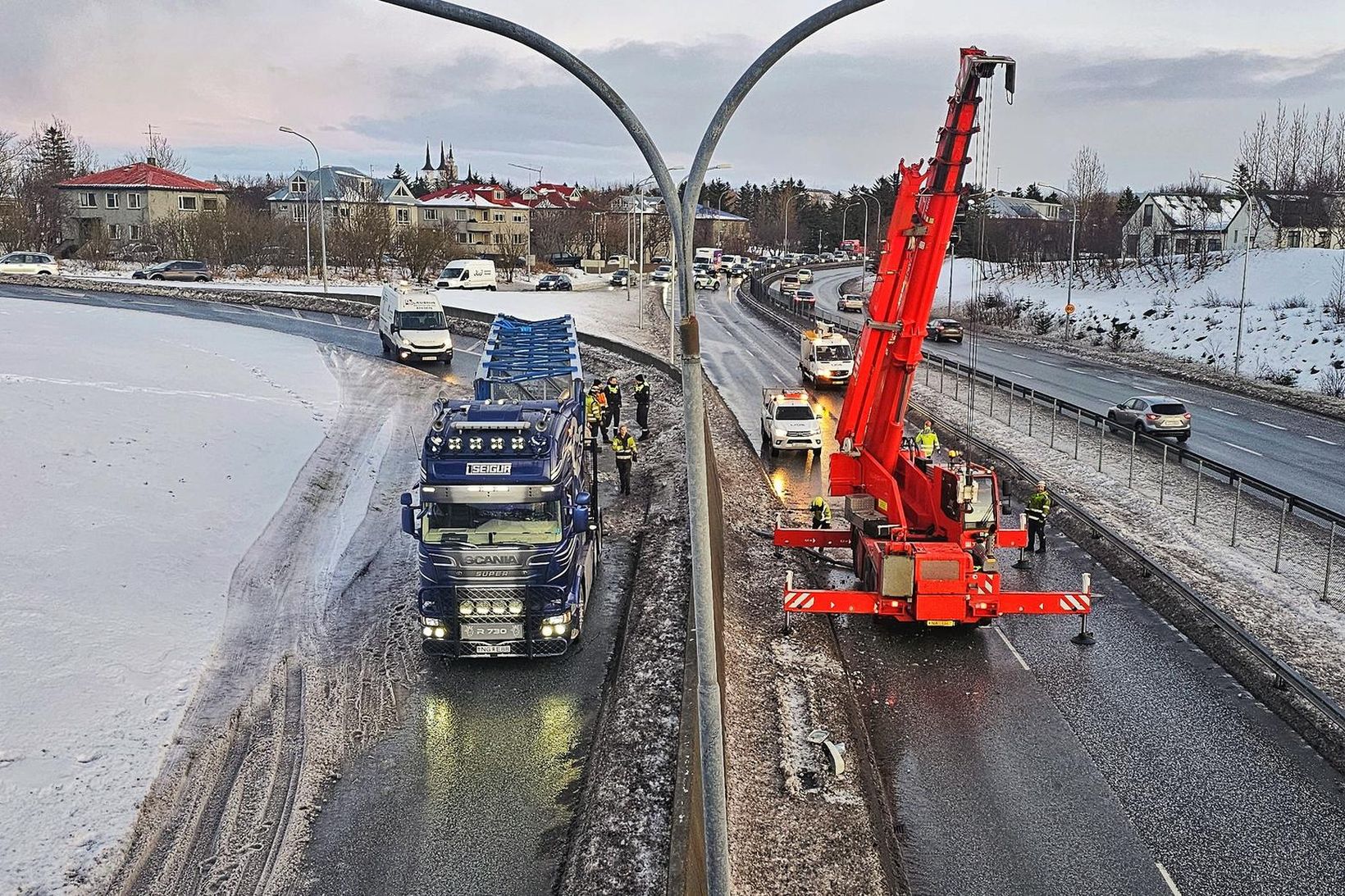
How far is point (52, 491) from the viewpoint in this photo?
70.1ft

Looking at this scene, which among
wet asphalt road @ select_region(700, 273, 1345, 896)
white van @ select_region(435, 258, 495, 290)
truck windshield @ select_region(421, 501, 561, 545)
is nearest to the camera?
wet asphalt road @ select_region(700, 273, 1345, 896)

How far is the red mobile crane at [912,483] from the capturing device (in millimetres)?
16656

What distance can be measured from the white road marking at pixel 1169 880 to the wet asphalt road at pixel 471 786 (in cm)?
615

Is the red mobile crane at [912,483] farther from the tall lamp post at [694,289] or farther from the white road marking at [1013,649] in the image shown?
the tall lamp post at [694,289]

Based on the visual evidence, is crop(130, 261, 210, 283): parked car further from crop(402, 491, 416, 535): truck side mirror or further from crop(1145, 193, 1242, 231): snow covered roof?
crop(1145, 193, 1242, 231): snow covered roof

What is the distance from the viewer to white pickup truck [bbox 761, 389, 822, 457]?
3033cm

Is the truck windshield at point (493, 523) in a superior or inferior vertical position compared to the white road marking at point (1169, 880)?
superior

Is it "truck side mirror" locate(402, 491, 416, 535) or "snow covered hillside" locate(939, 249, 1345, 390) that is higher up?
"snow covered hillside" locate(939, 249, 1345, 390)

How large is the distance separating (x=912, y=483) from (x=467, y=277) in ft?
192

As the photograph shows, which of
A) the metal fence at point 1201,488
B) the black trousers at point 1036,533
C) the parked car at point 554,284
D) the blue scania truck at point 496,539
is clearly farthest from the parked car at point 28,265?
the black trousers at point 1036,533

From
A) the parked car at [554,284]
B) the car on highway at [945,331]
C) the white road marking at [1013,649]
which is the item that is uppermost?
the parked car at [554,284]

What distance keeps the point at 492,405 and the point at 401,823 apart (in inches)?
300

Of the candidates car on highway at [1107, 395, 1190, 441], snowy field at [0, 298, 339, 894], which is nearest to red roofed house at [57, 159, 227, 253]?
snowy field at [0, 298, 339, 894]

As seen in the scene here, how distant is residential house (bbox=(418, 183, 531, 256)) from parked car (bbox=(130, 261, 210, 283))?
43.0m
